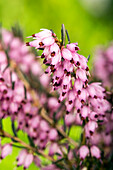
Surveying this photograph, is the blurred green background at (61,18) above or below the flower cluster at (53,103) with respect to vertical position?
above

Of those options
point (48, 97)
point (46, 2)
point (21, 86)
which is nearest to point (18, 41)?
point (48, 97)

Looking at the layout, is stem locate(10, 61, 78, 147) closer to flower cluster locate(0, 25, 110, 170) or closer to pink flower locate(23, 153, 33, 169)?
flower cluster locate(0, 25, 110, 170)

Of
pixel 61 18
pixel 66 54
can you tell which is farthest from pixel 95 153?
pixel 61 18

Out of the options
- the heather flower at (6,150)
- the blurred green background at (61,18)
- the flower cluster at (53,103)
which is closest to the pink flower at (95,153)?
the flower cluster at (53,103)

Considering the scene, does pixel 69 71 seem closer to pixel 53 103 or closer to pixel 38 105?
pixel 38 105

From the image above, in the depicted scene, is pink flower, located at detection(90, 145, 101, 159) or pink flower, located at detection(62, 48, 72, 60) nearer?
pink flower, located at detection(62, 48, 72, 60)

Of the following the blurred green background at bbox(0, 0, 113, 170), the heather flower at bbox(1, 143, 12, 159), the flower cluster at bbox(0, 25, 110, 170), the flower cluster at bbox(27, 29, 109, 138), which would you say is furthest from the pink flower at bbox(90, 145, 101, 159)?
the blurred green background at bbox(0, 0, 113, 170)

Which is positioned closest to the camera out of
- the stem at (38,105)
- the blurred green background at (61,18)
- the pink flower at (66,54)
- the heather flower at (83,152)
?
the pink flower at (66,54)

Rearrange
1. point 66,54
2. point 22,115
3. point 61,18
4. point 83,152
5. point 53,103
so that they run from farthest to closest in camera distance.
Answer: point 61,18
point 53,103
point 22,115
point 83,152
point 66,54

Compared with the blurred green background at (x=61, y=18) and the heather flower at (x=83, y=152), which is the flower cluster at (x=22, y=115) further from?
the blurred green background at (x=61, y=18)

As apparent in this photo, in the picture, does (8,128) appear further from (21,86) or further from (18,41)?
(21,86)

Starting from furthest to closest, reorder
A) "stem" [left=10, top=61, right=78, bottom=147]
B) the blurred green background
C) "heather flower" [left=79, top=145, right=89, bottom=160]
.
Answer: the blurred green background → "stem" [left=10, top=61, right=78, bottom=147] → "heather flower" [left=79, top=145, right=89, bottom=160]

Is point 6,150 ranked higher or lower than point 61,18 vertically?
lower
